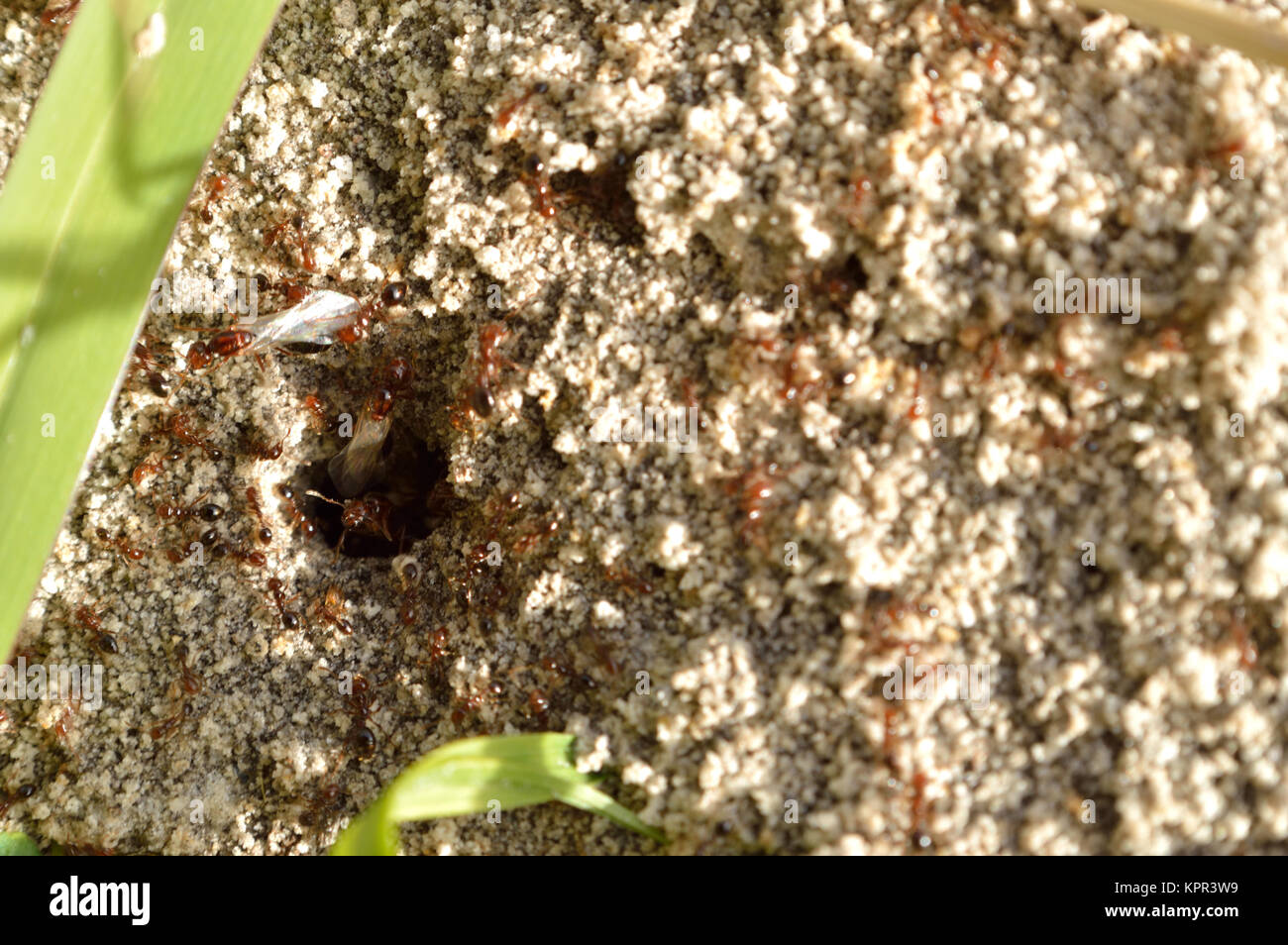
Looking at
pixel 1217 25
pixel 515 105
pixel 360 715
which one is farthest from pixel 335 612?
pixel 1217 25

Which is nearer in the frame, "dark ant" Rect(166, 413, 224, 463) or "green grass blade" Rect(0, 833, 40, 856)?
"green grass blade" Rect(0, 833, 40, 856)

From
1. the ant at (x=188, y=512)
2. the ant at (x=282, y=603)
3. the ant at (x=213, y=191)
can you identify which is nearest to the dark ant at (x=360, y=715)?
the ant at (x=282, y=603)

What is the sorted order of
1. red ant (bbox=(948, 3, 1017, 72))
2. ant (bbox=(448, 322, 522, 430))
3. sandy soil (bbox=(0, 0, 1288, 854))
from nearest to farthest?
sandy soil (bbox=(0, 0, 1288, 854)) → red ant (bbox=(948, 3, 1017, 72)) → ant (bbox=(448, 322, 522, 430))

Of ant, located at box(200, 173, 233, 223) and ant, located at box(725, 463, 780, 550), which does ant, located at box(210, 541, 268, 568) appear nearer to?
ant, located at box(200, 173, 233, 223)

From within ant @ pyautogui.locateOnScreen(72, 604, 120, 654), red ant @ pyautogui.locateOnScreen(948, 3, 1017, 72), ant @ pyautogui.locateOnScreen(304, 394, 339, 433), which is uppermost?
red ant @ pyautogui.locateOnScreen(948, 3, 1017, 72)

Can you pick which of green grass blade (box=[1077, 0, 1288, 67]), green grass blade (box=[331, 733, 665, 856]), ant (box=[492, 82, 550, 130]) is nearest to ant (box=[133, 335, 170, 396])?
ant (box=[492, 82, 550, 130])

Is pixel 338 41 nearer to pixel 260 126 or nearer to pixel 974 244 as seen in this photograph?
pixel 260 126

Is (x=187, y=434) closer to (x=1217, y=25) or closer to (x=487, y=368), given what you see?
(x=487, y=368)

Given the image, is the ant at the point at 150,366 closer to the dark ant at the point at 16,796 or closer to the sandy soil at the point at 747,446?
the sandy soil at the point at 747,446
